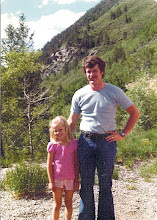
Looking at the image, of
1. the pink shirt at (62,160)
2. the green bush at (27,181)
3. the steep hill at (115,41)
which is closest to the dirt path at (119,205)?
the green bush at (27,181)

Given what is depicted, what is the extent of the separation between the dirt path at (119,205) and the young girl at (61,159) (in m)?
0.76

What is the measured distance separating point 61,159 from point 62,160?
0.01 metres

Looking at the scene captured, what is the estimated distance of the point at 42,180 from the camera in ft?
11.5

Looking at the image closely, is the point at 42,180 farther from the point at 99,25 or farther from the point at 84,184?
the point at 99,25

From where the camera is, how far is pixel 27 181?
136 inches

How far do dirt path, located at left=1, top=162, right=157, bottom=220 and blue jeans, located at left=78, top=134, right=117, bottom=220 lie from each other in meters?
0.69

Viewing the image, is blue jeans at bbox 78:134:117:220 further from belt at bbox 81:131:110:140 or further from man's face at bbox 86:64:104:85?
man's face at bbox 86:64:104:85

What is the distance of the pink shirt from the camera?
2232 millimetres

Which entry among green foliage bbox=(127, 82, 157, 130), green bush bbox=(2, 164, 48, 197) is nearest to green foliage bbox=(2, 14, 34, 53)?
green foliage bbox=(127, 82, 157, 130)

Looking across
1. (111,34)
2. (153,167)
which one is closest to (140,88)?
(153,167)

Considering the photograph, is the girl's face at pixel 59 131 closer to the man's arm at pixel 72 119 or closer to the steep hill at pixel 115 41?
the man's arm at pixel 72 119

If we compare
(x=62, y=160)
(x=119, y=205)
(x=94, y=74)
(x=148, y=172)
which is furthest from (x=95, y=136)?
(x=148, y=172)

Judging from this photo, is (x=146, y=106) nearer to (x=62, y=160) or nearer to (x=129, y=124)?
(x=129, y=124)

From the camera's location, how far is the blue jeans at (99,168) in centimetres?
212
